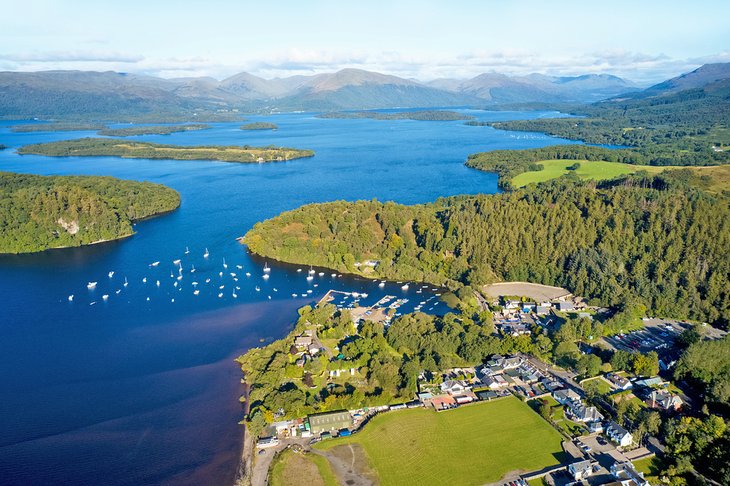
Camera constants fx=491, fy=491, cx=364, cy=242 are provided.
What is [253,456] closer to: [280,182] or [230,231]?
[230,231]

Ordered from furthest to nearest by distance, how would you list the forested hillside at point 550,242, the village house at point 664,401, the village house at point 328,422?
1. the forested hillside at point 550,242
2. the village house at point 664,401
3. the village house at point 328,422

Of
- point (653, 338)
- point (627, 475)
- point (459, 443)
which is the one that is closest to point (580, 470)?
point (627, 475)

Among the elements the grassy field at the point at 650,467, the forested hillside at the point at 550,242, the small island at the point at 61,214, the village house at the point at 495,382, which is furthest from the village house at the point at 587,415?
the small island at the point at 61,214

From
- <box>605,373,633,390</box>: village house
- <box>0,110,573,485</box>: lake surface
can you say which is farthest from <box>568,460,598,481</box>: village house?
<box>0,110,573,485</box>: lake surface

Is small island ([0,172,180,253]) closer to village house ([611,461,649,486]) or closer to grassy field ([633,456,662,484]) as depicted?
village house ([611,461,649,486])

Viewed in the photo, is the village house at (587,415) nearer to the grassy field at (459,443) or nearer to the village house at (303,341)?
the grassy field at (459,443)

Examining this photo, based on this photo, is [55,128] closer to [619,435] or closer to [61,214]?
[61,214]
